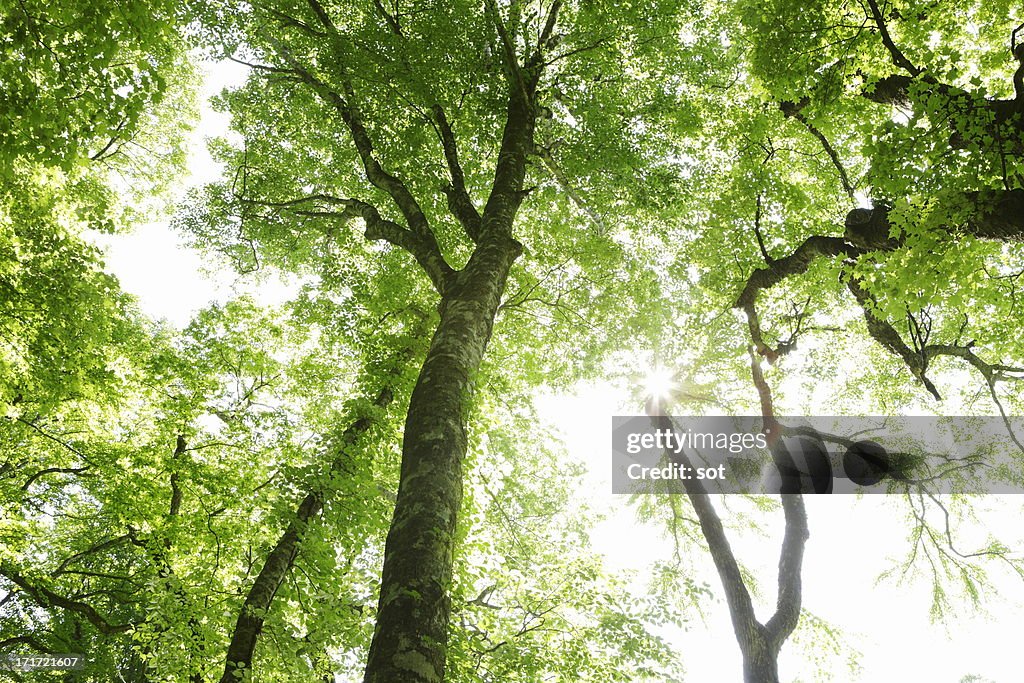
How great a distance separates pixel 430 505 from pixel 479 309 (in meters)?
2.26

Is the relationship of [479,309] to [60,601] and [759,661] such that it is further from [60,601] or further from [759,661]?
[60,601]

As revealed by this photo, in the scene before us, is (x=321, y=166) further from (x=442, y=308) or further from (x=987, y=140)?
(x=987, y=140)

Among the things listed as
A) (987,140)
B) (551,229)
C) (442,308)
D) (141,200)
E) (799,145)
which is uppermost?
(141,200)

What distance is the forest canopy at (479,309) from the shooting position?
4.68m

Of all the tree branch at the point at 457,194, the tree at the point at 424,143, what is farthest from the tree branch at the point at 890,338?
the tree branch at the point at 457,194

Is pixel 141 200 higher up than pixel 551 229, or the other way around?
pixel 141 200

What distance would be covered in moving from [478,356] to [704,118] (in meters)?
8.24

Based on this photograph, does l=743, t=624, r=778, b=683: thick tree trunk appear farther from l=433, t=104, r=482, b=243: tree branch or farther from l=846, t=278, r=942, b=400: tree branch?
l=433, t=104, r=482, b=243: tree branch

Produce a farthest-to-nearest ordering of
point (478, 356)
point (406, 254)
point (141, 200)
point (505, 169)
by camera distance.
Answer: point (141, 200)
point (406, 254)
point (505, 169)
point (478, 356)

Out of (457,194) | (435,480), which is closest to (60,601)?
(457,194)

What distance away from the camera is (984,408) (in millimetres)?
11555

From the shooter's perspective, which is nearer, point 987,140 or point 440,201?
point 987,140

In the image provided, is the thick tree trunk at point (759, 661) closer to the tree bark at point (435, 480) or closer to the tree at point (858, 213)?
the tree at point (858, 213)

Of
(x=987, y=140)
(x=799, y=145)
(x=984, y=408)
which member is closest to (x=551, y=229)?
(x=799, y=145)
